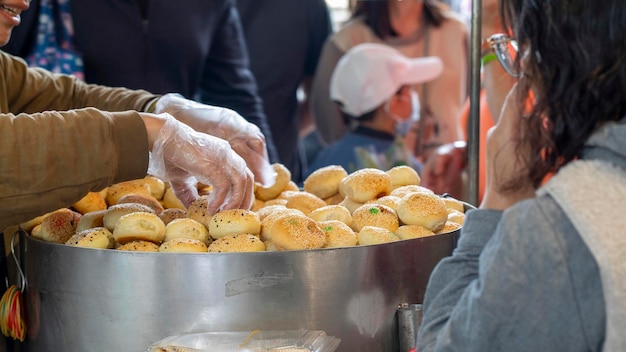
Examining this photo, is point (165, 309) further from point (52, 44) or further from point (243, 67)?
point (243, 67)

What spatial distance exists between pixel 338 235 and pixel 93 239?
43 centimetres

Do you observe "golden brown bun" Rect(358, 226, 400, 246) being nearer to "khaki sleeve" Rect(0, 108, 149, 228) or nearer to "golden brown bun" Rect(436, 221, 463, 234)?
"golden brown bun" Rect(436, 221, 463, 234)

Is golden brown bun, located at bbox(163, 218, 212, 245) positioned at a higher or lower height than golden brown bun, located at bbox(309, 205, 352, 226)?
higher

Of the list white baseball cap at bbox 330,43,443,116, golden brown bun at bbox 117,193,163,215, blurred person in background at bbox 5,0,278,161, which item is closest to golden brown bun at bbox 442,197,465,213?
golden brown bun at bbox 117,193,163,215

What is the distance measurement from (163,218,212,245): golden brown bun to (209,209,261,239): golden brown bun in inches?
0.7

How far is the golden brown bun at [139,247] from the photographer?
4.34ft

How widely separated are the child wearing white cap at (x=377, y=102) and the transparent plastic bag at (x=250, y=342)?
2398 millimetres

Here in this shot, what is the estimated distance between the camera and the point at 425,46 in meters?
3.75

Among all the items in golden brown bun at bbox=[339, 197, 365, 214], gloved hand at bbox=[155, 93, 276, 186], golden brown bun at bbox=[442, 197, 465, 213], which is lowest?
golden brown bun at bbox=[442, 197, 465, 213]

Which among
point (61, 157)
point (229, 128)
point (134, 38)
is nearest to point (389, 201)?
point (229, 128)

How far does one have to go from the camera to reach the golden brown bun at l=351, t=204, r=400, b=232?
4.72 ft

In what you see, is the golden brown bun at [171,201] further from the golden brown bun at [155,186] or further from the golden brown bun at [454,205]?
the golden brown bun at [454,205]

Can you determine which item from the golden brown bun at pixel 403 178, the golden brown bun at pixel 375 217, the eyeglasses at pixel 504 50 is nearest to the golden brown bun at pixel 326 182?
the golden brown bun at pixel 403 178

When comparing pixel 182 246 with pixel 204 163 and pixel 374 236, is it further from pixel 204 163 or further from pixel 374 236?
pixel 374 236
